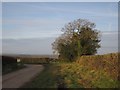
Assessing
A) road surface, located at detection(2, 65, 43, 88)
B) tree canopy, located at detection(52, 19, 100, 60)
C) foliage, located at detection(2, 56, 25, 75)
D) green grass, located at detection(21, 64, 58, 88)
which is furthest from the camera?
tree canopy, located at detection(52, 19, 100, 60)

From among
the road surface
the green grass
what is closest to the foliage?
the road surface

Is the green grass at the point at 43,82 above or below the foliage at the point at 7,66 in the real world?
above

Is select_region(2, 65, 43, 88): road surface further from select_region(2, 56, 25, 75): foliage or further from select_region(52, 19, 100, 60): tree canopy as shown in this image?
select_region(52, 19, 100, 60): tree canopy

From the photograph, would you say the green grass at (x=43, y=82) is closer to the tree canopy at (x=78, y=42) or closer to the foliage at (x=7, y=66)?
the foliage at (x=7, y=66)

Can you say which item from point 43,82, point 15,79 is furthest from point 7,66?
point 43,82

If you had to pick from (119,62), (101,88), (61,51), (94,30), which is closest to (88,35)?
(94,30)

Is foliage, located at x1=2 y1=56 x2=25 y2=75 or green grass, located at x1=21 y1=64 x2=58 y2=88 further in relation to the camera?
foliage, located at x1=2 y1=56 x2=25 y2=75

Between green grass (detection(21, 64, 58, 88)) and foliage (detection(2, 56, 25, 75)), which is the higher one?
green grass (detection(21, 64, 58, 88))

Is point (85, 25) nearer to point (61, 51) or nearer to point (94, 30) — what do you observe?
point (94, 30)

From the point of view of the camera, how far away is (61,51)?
63969mm

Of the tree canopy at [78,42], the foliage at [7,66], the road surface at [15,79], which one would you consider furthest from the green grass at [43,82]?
the tree canopy at [78,42]

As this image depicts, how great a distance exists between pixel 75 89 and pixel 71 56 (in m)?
49.1

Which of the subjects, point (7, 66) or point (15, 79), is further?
point (7, 66)

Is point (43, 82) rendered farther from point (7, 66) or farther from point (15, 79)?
point (7, 66)
